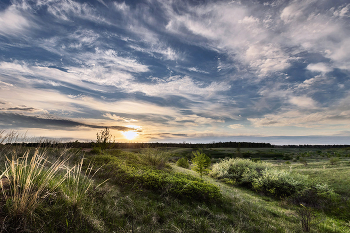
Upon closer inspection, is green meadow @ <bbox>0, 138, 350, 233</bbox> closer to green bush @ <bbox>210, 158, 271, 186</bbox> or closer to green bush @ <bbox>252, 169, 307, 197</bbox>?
green bush @ <bbox>252, 169, 307, 197</bbox>

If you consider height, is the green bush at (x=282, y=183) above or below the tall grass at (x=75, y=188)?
below

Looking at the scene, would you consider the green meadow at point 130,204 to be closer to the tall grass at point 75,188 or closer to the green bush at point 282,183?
the tall grass at point 75,188

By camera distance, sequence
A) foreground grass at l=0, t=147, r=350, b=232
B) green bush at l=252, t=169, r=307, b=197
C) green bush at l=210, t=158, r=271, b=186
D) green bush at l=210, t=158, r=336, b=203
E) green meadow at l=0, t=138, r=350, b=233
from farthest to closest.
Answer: green bush at l=210, t=158, r=271, b=186, green bush at l=252, t=169, r=307, b=197, green bush at l=210, t=158, r=336, b=203, foreground grass at l=0, t=147, r=350, b=232, green meadow at l=0, t=138, r=350, b=233

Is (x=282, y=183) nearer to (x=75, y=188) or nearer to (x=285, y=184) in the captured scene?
(x=285, y=184)

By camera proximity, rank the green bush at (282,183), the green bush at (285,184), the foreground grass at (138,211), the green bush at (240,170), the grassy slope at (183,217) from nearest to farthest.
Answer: the foreground grass at (138,211) → the grassy slope at (183,217) → the green bush at (285,184) → the green bush at (282,183) → the green bush at (240,170)

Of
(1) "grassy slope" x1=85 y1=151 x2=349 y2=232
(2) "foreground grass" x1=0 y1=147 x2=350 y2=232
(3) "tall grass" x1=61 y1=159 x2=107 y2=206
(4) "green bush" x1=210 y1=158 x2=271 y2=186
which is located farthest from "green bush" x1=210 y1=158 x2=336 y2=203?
(3) "tall grass" x1=61 y1=159 x2=107 y2=206

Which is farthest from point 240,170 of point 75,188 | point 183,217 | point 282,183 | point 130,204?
point 75,188

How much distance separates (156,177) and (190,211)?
2297 mm

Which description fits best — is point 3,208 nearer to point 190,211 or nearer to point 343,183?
point 190,211

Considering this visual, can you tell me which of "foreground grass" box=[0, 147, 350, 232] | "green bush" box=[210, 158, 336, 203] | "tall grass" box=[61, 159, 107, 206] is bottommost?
"green bush" box=[210, 158, 336, 203]

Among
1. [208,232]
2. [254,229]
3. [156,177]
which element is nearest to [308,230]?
[254,229]

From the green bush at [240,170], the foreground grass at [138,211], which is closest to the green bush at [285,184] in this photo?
the green bush at [240,170]

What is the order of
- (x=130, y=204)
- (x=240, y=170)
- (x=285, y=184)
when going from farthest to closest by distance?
(x=240, y=170) < (x=285, y=184) < (x=130, y=204)

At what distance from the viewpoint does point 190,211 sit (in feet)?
17.9
